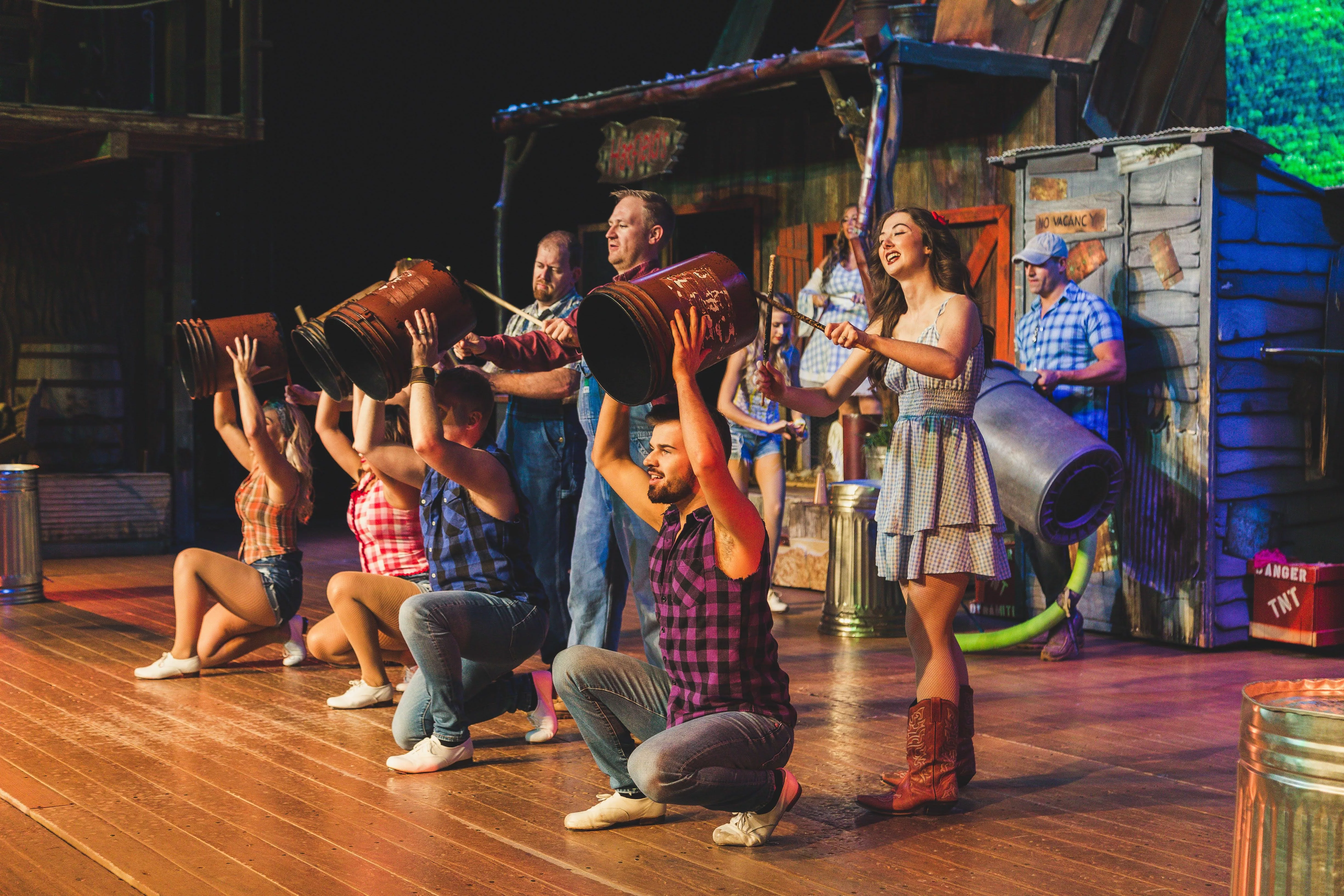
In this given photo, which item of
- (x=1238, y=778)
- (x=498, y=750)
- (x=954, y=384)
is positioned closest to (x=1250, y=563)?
(x=954, y=384)

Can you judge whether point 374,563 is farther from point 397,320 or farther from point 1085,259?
point 1085,259

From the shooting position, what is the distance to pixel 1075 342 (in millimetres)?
6672

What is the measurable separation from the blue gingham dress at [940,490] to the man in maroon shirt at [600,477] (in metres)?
0.86

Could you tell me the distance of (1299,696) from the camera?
2.29 meters

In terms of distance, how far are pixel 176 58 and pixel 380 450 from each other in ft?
19.6

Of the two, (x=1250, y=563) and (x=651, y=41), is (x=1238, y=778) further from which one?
(x=651, y=41)

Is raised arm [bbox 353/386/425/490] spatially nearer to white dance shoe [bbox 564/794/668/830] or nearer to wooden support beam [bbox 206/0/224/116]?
white dance shoe [bbox 564/794/668/830]

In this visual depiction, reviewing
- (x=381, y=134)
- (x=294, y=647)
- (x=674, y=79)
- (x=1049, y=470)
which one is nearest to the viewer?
(x=1049, y=470)

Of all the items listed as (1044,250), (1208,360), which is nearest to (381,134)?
(1044,250)

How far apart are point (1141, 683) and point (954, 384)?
243cm

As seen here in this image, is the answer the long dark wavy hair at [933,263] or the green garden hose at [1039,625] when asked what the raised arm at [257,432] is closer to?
the long dark wavy hair at [933,263]

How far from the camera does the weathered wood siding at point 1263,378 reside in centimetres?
665

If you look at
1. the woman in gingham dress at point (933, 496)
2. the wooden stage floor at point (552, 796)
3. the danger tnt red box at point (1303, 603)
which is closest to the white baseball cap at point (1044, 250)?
the danger tnt red box at point (1303, 603)

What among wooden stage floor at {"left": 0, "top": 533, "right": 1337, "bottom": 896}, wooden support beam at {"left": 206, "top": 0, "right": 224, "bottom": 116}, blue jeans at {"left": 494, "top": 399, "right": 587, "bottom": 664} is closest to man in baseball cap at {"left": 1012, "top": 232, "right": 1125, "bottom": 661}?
wooden stage floor at {"left": 0, "top": 533, "right": 1337, "bottom": 896}
